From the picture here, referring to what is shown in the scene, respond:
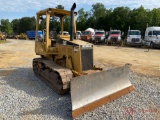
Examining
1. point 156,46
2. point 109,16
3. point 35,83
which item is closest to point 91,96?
point 35,83

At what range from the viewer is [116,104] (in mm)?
5922

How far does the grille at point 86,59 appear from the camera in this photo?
696 centimetres

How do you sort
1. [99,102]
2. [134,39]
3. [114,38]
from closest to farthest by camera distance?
[99,102] → [134,39] → [114,38]

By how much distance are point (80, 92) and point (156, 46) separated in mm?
21211

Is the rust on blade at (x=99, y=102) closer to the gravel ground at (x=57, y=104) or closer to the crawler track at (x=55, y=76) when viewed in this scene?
the gravel ground at (x=57, y=104)

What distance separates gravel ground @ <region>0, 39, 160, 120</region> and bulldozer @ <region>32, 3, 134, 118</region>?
25 cm

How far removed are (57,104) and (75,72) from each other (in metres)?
1.32

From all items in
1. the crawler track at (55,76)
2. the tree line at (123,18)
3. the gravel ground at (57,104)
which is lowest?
the gravel ground at (57,104)

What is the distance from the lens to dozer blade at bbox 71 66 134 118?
5402 millimetres

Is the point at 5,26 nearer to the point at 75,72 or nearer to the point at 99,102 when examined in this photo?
the point at 75,72

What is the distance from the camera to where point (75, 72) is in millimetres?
6828

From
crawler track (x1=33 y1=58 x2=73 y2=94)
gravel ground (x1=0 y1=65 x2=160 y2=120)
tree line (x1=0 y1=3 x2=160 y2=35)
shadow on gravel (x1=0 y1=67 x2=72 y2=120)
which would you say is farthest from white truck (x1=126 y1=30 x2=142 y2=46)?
crawler track (x1=33 y1=58 x2=73 y2=94)

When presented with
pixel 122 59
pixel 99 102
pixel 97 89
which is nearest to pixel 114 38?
pixel 122 59

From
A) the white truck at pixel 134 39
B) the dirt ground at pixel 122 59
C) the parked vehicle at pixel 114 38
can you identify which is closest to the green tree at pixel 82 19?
the parked vehicle at pixel 114 38
